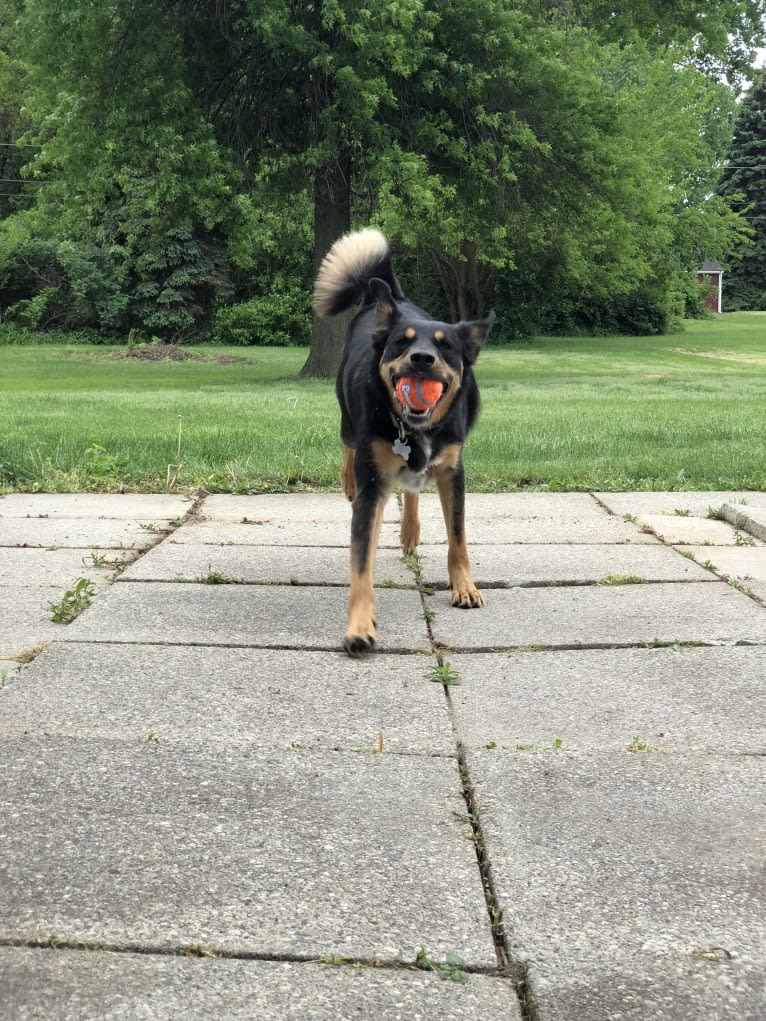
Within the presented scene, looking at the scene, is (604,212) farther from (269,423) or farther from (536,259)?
(536,259)

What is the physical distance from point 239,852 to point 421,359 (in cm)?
205

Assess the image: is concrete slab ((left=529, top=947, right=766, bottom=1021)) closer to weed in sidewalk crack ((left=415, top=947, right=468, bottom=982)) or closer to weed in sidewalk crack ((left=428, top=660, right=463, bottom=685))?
weed in sidewalk crack ((left=415, top=947, right=468, bottom=982))

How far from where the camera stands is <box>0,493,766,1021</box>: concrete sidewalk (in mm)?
1786

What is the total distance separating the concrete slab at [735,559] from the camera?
483 cm

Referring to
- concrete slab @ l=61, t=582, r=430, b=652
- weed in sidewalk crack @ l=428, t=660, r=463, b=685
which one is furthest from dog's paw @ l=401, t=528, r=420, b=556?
weed in sidewalk crack @ l=428, t=660, r=463, b=685

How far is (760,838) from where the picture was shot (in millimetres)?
2293

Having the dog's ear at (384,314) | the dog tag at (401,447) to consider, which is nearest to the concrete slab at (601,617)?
the dog tag at (401,447)

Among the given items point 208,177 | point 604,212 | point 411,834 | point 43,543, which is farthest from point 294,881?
point 604,212

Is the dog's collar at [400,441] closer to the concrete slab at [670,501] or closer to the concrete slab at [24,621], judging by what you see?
the concrete slab at [24,621]

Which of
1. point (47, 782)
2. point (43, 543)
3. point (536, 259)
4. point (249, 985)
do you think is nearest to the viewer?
point (249, 985)

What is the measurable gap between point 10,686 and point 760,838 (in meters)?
2.07

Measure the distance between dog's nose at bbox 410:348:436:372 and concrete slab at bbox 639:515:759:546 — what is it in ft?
7.15

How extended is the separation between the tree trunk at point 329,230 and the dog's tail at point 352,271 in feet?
42.6

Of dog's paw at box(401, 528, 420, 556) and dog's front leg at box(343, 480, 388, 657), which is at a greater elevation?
dog's front leg at box(343, 480, 388, 657)
